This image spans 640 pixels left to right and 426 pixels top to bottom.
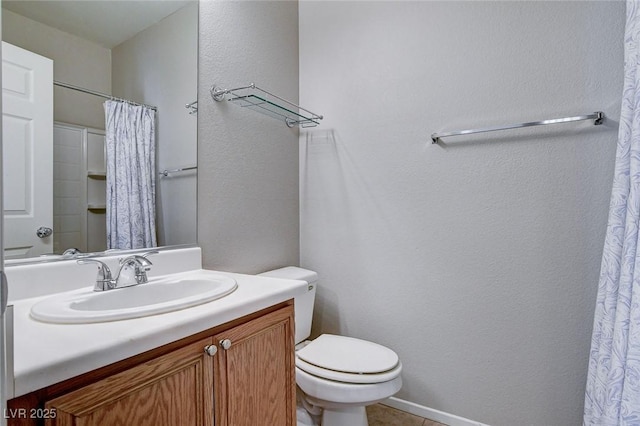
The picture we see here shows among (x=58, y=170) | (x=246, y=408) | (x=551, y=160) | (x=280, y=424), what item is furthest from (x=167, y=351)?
(x=551, y=160)

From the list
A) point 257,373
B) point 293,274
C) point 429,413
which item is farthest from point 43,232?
point 429,413

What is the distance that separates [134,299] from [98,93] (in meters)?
0.74

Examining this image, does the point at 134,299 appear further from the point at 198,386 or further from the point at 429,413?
the point at 429,413

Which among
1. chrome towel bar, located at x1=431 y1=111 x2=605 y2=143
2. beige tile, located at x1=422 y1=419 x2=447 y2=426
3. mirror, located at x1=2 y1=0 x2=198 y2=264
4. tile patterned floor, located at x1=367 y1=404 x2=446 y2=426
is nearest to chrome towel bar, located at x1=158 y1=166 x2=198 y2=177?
mirror, located at x1=2 y1=0 x2=198 y2=264

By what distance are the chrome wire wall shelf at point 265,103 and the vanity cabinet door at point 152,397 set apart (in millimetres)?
1116

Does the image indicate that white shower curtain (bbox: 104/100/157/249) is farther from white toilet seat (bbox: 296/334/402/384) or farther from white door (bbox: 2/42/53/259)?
white toilet seat (bbox: 296/334/402/384)

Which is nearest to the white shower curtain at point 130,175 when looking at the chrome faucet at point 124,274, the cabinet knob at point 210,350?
the chrome faucet at point 124,274

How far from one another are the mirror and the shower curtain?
1591mm

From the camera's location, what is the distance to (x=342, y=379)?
1.33m

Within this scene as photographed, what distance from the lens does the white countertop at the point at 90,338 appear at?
1.98 feet

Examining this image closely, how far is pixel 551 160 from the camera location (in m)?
1.43

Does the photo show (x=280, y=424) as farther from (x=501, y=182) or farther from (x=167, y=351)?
(x=501, y=182)

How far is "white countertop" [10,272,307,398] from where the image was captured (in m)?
0.60

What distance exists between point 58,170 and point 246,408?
0.97 metres
